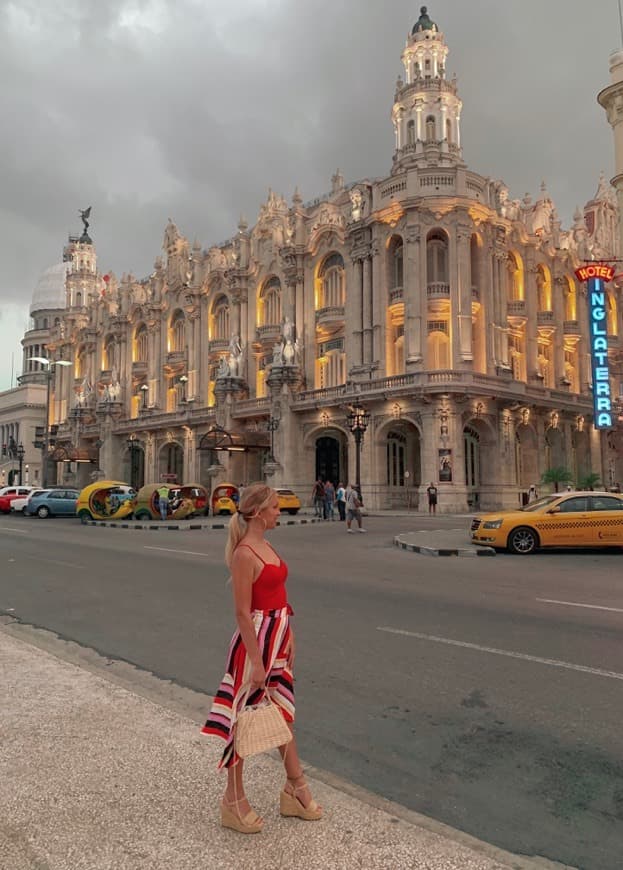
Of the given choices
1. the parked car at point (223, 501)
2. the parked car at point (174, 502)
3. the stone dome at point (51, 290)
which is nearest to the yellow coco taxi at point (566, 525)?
the parked car at point (174, 502)

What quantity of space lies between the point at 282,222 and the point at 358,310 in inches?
499

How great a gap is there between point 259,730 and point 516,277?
4514 cm

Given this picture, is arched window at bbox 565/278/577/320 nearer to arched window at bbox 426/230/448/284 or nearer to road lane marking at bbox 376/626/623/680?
arched window at bbox 426/230/448/284

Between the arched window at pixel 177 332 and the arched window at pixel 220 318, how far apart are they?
408 centimetres

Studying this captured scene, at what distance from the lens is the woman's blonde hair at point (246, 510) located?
3.23m

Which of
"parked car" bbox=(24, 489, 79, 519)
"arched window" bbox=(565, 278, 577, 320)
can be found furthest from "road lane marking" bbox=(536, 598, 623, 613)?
"arched window" bbox=(565, 278, 577, 320)

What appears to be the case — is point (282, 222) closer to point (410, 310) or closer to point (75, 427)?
point (410, 310)

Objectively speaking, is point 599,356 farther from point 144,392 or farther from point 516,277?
point 144,392

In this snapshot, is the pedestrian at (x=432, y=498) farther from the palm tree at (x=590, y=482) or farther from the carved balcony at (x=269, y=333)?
the carved balcony at (x=269, y=333)

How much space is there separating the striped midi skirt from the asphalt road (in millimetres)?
1018

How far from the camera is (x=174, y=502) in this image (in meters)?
28.9

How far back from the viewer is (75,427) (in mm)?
63312

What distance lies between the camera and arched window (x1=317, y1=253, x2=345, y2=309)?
141ft

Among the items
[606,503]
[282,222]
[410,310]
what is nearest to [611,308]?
[410,310]
